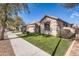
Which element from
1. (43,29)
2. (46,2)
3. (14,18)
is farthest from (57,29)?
(14,18)

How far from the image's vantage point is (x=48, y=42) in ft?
6.98

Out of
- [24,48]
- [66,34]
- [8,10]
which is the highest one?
[8,10]

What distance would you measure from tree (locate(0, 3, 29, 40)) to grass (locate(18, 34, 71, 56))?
251mm

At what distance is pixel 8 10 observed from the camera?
7.10ft

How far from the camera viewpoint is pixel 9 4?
83.5 inches

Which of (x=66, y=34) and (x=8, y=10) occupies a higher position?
(x=8, y=10)

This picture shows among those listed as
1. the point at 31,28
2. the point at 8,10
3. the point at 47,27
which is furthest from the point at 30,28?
the point at 8,10

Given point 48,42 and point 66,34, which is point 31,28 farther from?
point 66,34

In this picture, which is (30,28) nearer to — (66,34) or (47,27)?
(47,27)

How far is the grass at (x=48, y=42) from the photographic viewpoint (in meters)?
2.09

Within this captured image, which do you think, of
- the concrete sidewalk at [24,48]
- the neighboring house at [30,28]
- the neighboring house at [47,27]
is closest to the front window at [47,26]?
the neighboring house at [47,27]

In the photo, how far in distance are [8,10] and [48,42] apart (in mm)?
582

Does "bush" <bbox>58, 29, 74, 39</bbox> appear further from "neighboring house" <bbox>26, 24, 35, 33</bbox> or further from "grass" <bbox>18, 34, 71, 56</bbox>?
"neighboring house" <bbox>26, 24, 35, 33</bbox>

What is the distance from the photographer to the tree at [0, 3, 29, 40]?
83.7 inches
